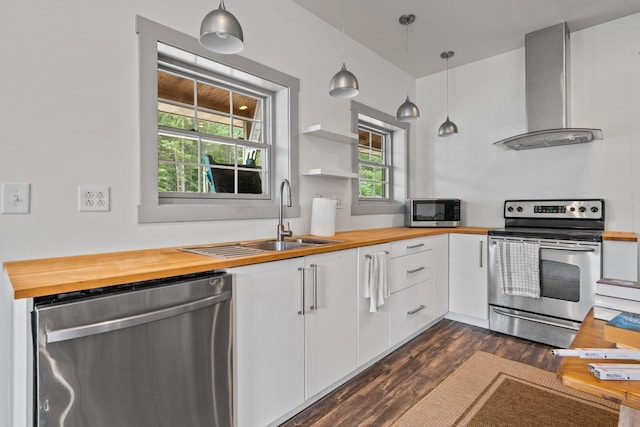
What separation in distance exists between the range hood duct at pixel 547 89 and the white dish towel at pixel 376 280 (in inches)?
72.1

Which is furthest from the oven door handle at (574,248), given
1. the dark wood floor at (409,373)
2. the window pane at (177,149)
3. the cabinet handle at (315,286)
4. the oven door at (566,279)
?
the window pane at (177,149)

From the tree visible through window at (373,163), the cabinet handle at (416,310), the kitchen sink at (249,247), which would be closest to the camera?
the kitchen sink at (249,247)

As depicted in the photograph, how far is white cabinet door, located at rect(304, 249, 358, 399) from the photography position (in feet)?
6.01

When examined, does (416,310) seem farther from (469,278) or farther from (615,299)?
(615,299)

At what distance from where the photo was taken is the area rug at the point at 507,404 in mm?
1761

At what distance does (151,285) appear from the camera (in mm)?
1233

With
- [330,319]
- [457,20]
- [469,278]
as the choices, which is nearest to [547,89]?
[457,20]

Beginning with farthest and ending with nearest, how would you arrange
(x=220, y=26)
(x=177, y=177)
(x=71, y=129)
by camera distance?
(x=177, y=177), (x=71, y=129), (x=220, y=26)

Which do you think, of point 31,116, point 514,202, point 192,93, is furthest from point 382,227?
point 31,116

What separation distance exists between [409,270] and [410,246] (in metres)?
0.19

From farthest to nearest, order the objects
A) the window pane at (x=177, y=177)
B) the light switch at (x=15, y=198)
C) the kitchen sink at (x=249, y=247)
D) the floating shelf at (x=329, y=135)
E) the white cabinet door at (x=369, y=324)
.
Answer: the floating shelf at (x=329, y=135)
the white cabinet door at (x=369, y=324)
the window pane at (x=177, y=177)
the kitchen sink at (x=249, y=247)
the light switch at (x=15, y=198)

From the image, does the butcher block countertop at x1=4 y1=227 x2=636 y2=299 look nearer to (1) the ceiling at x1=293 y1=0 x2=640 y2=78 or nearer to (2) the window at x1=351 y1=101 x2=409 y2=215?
(2) the window at x1=351 y1=101 x2=409 y2=215

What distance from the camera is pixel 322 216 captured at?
2.56 metres

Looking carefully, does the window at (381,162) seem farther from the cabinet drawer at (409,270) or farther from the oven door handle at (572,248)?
the oven door handle at (572,248)
